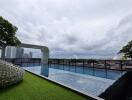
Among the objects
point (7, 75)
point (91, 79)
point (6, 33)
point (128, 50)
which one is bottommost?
point (91, 79)

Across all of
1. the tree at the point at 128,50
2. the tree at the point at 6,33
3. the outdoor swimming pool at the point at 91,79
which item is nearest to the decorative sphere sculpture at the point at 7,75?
the tree at the point at 6,33

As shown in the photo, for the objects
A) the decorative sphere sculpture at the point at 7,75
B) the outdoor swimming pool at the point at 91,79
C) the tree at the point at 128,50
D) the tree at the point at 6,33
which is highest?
the tree at the point at 6,33

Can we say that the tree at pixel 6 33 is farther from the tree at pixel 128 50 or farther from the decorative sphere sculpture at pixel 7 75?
the tree at pixel 128 50

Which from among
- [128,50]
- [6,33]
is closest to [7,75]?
[6,33]

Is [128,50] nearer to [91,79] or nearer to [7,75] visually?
[91,79]

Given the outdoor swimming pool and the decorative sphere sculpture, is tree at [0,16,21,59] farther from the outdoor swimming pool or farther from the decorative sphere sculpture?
the outdoor swimming pool

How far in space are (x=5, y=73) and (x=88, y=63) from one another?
8670 mm

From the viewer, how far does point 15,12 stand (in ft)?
26.1

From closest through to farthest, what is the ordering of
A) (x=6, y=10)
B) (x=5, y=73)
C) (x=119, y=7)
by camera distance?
(x=5, y=73) < (x=119, y=7) < (x=6, y=10)

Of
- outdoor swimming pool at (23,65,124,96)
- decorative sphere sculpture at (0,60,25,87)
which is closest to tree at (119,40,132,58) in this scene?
outdoor swimming pool at (23,65,124,96)

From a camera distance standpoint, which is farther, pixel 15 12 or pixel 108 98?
pixel 15 12

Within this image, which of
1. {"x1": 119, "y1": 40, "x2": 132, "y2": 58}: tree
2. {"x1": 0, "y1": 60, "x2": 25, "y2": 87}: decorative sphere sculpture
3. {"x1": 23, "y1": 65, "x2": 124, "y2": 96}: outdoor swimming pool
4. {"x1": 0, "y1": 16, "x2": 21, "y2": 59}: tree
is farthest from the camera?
{"x1": 23, "y1": 65, "x2": 124, "y2": 96}: outdoor swimming pool

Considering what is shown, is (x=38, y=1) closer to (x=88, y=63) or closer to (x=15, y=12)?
(x=15, y=12)

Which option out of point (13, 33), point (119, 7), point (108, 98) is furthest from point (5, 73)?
point (119, 7)
